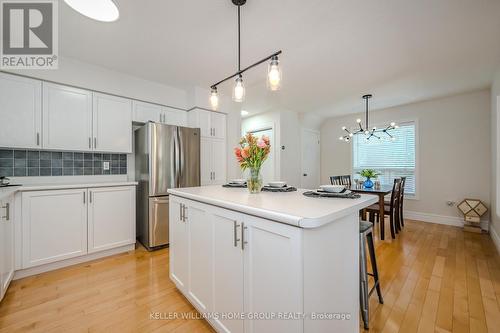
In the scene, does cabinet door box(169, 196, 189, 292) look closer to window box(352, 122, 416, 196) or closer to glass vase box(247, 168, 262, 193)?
glass vase box(247, 168, 262, 193)

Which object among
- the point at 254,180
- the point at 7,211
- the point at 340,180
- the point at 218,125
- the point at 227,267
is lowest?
the point at 227,267

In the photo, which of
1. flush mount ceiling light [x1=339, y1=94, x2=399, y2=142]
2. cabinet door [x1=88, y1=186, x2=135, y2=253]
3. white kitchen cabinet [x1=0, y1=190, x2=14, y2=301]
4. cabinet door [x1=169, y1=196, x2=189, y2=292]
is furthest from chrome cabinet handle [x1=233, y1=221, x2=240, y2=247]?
flush mount ceiling light [x1=339, y1=94, x2=399, y2=142]

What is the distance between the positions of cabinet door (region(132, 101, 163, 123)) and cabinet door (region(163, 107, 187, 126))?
0.34 feet

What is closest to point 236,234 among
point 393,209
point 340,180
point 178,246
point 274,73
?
point 178,246

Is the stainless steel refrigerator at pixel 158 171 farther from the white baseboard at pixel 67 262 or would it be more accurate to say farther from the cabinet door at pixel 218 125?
the cabinet door at pixel 218 125

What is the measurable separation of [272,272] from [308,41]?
227 cm

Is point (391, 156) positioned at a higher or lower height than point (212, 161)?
higher

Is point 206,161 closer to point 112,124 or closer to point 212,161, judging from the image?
point 212,161

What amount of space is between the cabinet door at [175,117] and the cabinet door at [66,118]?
40.4 inches

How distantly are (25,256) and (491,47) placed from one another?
5.53 metres

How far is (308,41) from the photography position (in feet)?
7.31

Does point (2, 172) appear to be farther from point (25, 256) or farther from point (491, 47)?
point (491, 47)

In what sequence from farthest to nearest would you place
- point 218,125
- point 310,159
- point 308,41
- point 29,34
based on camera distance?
point 310,159 → point 218,125 → point 308,41 → point 29,34

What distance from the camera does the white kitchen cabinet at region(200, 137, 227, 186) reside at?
3648 millimetres
